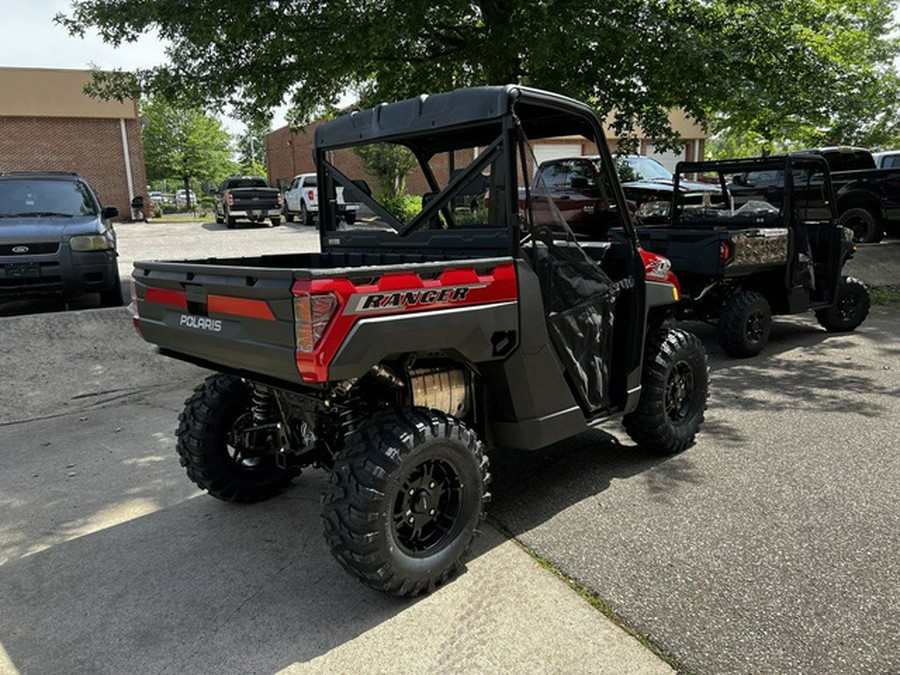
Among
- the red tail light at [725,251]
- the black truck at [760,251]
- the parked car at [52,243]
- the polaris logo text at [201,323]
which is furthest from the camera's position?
the parked car at [52,243]

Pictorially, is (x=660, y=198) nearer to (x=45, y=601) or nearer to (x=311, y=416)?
(x=311, y=416)

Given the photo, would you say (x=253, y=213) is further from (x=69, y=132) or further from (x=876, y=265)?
(x=876, y=265)

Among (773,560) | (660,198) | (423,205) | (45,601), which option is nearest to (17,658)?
(45,601)

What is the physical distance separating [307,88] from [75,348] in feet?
13.7

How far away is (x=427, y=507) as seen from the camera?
3.07 m

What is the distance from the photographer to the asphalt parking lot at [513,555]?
2.63 m

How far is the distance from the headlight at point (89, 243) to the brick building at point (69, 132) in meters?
20.9

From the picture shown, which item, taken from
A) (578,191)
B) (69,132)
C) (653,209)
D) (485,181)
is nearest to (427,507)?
(485,181)

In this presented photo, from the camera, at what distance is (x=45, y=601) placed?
305 cm

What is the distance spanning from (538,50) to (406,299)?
5066mm

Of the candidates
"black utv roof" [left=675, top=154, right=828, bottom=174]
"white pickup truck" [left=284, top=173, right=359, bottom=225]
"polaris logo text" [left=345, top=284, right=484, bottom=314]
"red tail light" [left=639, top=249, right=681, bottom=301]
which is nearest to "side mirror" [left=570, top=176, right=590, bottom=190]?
"red tail light" [left=639, top=249, right=681, bottom=301]

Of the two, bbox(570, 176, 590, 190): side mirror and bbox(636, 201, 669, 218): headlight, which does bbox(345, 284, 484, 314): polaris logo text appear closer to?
bbox(570, 176, 590, 190): side mirror

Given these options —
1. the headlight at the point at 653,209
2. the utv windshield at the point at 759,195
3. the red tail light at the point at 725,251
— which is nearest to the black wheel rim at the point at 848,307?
the utv windshield at the point at 759,195

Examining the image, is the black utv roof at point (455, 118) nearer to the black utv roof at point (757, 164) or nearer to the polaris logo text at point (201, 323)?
the polaris logo text at point (201, 323)
